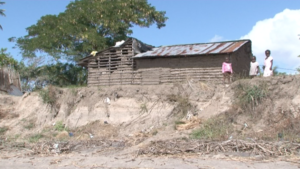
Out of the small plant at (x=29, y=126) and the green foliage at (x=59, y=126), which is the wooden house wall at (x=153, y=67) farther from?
the small plant at (x=29, y=126)

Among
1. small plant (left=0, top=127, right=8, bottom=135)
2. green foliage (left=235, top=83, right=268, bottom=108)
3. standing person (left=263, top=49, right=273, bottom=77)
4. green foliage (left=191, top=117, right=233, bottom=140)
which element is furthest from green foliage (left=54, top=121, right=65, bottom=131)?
standing person (left=263, top=49, right=273, bottom=77)

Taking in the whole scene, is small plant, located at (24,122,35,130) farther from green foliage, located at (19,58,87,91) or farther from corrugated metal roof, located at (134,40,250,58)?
green foliage, located at (19,58,87,91)

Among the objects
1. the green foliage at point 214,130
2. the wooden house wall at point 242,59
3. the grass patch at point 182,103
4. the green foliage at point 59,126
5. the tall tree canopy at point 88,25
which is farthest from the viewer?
the tall tree canopy at point 88,25

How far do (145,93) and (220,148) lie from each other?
215 inches

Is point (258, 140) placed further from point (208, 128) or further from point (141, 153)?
point (141, 153)

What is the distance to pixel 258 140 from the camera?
32.1 feet

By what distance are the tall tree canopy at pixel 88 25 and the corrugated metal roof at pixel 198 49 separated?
19.9 ft

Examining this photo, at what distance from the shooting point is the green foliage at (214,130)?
10741mm

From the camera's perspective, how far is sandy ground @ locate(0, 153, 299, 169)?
8062 mm

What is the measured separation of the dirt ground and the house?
96.1 inches

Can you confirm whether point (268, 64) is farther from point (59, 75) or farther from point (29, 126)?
point (59, 75)

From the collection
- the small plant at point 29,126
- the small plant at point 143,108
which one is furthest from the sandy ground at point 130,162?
the small plant at point 29,126

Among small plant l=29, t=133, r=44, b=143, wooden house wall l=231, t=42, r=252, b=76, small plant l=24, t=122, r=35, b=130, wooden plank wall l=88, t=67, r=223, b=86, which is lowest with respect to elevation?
small plant l=29, t=133, r=44, b=143

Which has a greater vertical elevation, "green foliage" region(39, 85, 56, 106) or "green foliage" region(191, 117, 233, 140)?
"green foliage" region(39, 85, 56, 106)
